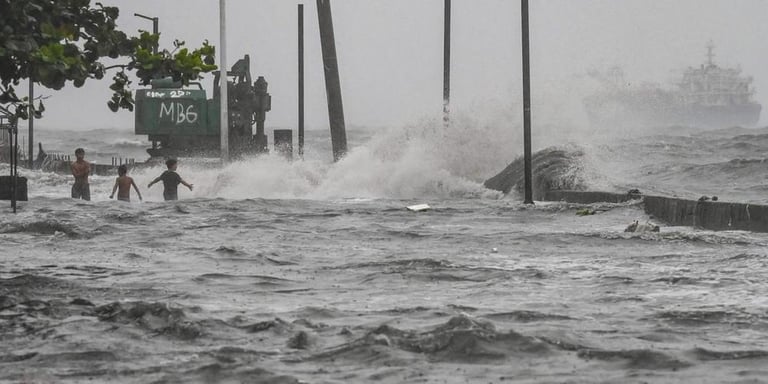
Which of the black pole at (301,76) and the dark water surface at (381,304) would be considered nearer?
the dark water surface at (381,304)

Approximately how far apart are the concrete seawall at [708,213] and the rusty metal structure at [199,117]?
748 inches

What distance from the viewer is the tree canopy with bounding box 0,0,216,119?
38.3 feet

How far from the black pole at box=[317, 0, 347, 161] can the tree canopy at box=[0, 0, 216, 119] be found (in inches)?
979

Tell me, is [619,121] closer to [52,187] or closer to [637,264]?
[52,187]

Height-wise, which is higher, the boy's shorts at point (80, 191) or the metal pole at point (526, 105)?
the metal pole at point (526, 105)

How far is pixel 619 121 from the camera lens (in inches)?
3684

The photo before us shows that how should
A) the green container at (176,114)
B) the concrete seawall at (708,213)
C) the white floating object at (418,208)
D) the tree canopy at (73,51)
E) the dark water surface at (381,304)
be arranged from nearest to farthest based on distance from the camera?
the dark water surface at (381,304), the tree canopy at (73,51), the concrete seawall at (708,213), the white floating object at (418,208), the green container at (176,114)

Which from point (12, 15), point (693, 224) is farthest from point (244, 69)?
point (12, 15)

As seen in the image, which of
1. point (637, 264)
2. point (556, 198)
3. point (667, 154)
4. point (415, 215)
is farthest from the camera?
point (667, 154)

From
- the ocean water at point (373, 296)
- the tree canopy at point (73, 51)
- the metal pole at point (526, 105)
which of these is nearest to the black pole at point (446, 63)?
the metal pole at point (526, 105)

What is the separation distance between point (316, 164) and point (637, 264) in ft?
80.6

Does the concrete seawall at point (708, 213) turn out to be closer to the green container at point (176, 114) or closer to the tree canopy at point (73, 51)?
the tree canopy at point (73, 51)

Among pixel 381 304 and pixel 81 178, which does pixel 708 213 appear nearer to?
pixel 381 304

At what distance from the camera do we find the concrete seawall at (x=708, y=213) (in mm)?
17216
